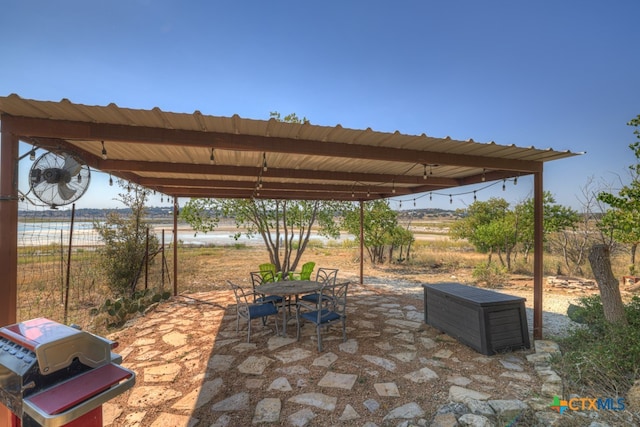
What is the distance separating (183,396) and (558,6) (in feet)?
25.7

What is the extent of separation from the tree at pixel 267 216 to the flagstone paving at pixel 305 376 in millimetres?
4317

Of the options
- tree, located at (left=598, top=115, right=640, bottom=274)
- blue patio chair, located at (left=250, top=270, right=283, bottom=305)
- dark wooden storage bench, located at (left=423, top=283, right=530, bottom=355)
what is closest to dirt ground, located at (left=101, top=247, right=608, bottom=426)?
dark wooden storage bench, located at (left=423, top=283, right=530, bottom=355)

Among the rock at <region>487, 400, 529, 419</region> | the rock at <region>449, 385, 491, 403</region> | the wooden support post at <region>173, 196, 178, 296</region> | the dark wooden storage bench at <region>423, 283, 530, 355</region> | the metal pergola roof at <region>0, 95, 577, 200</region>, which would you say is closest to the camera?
the rock at <region>487, 400, 529, 419</region>

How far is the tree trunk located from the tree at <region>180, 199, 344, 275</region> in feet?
21.9

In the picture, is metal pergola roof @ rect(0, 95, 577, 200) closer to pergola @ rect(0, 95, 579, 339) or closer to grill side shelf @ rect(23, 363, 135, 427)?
pergola @ rect(0, 95, 579, 339)

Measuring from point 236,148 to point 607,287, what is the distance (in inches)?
178

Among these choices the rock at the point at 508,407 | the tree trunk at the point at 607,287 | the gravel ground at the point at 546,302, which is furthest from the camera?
the gravel ground at the point at 546,302

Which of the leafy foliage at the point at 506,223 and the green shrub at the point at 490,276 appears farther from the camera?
the leafy foliage at the point at 506,223

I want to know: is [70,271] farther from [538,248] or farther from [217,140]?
[538,248]

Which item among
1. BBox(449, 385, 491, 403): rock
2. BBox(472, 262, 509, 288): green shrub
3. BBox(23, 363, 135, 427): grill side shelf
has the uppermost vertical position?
BBox(23, 363, 135, 427): grill side shelf

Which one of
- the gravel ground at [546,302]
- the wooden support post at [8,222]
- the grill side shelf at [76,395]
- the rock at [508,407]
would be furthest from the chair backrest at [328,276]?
the wooden support post at [8,222]

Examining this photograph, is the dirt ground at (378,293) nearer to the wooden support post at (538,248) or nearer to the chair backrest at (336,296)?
the chair backrest at (336,296)

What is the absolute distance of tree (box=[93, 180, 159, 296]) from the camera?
6571 millimetres

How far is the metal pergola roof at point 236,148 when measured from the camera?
8.00 ft
